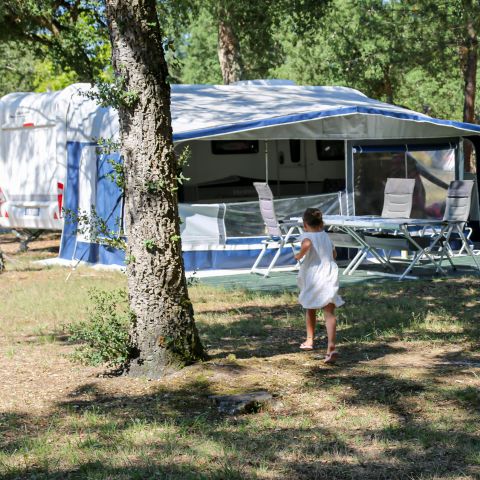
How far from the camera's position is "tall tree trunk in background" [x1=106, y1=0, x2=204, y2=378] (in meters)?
Result: 6.45

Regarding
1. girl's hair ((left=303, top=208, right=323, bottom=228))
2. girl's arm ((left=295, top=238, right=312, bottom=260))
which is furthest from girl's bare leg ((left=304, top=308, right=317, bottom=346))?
girl's hair ((left=303, top=208, right=323, bottom=228))

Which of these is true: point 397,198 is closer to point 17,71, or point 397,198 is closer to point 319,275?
point 319,275

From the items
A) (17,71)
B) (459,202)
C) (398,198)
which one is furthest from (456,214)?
(17,71)

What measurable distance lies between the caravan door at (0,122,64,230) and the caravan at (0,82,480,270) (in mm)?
17

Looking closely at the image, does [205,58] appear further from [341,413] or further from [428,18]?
[341,413]

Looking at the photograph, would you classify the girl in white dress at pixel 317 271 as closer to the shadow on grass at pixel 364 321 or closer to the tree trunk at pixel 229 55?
the shadow on grass at pixel 364 321

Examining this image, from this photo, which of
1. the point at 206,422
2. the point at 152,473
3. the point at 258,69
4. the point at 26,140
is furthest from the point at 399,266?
the point at 258,69

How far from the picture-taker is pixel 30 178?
50.9 ft

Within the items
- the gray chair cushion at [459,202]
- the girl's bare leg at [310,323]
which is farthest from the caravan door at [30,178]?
the girl's bare leg at [310,323]

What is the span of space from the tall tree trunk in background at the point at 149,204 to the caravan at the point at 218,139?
18.0ft

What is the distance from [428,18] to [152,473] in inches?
718

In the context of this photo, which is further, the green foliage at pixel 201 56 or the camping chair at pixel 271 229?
the green foliage at pixel 201 56

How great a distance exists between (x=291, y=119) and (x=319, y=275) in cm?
587

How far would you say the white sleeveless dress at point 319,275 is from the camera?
7.07 m
